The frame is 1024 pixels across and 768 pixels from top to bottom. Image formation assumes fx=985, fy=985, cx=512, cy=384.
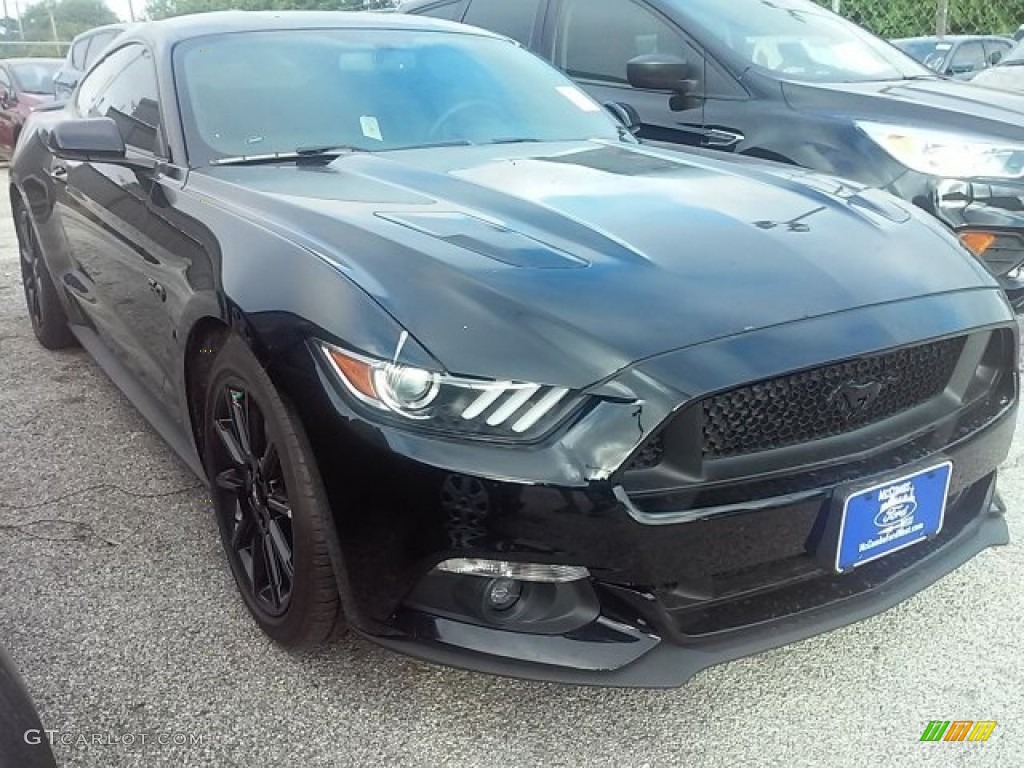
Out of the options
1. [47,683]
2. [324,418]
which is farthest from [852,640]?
[47,683]

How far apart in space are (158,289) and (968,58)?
1415cm

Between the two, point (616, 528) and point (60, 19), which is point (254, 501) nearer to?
point (616, 528)

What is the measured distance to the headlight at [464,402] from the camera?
1.72 m

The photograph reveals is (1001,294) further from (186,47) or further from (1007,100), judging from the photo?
(1007,100)

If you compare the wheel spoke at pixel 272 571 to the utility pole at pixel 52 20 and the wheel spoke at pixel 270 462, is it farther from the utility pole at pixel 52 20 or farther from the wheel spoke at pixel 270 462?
the utility pole at pixel 52 20

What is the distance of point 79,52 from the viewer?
37.8 feet

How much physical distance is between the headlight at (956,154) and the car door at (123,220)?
9.27 feet

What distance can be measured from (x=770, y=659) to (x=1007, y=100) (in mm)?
3375

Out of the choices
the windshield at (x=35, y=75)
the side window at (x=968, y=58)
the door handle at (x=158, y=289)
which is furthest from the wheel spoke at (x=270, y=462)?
the side window at (x=968, y=58)

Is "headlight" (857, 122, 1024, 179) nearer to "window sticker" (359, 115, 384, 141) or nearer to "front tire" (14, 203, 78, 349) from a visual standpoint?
"window sticker" (359, 115, 384, 141)

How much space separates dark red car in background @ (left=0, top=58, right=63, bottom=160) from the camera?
41.6 ft

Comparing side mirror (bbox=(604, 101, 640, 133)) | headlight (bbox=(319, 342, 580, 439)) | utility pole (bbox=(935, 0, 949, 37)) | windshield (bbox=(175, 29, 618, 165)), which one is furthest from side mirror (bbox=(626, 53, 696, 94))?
utility pole (bbox=(935, 0, 949, 37))

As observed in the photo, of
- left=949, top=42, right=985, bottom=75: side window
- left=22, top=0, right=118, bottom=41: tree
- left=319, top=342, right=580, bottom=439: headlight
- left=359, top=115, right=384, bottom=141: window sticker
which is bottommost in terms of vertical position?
left=22, top=0, right=118, bottom=41: tree

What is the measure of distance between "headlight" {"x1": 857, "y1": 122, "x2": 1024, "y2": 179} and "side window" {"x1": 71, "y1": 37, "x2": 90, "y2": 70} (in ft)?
32.4
